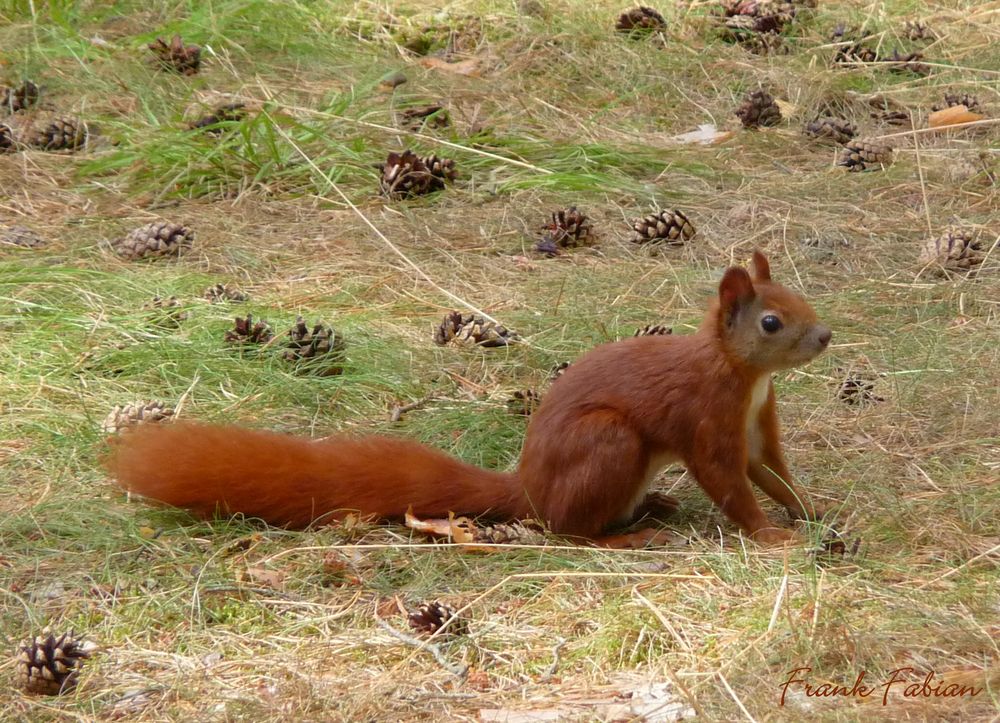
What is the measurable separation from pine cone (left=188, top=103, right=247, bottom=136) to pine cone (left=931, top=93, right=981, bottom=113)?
267cm

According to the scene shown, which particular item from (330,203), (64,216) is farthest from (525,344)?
(64,216)

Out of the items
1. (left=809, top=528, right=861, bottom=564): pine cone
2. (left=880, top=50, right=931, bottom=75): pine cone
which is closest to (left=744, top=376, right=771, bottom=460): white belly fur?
(left=809, top=528, right=861, bottom=564): pine cone

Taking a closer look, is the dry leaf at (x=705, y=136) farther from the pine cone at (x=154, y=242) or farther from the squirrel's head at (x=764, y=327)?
the squirrel's head at (x=764, y=327)

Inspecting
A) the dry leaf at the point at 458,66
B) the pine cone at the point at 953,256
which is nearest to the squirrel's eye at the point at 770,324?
the pine cone at the point at 953,256

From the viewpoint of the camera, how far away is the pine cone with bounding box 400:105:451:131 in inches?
194

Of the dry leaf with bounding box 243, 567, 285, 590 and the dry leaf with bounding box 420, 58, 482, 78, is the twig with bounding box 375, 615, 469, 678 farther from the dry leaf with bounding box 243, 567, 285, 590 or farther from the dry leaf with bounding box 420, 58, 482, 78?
the dry leaf with bounding box 420, 58, 482, 78

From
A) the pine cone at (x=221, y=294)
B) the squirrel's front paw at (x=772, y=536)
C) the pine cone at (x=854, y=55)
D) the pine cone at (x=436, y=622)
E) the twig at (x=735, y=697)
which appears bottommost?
the pine cone at (x=221, y=294)

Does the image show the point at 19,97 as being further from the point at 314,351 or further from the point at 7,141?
the point at 314,351

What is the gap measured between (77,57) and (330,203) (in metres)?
1.58

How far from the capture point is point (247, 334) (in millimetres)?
3418

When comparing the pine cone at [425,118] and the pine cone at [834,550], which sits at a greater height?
the pine cone at [425,118]

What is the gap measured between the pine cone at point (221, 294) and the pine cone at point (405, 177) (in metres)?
0.88

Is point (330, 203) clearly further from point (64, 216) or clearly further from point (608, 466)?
point (608, 466)

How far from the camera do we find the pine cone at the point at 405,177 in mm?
4496
